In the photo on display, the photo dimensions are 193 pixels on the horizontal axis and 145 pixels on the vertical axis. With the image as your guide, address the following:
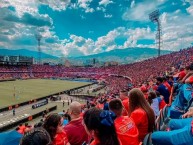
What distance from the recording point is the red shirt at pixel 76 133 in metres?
5.36

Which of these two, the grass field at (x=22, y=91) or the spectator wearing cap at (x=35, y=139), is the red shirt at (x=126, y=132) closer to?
the spectator wearing cap at (x=35, y=139)

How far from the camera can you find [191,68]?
795 centimetres

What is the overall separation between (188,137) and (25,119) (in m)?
27.1

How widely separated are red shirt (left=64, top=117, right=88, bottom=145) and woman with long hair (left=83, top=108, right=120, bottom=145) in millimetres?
2132

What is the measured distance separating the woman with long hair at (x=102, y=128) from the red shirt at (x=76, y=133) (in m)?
2.13

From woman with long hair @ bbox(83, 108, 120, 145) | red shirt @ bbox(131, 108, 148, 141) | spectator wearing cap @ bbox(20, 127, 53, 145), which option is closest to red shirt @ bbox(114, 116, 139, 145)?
red shirt @ bbox(131, 108, 148, 141)

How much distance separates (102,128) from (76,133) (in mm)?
2304

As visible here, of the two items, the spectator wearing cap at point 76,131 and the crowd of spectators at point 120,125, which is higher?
the crowd of spectators at point 120,125

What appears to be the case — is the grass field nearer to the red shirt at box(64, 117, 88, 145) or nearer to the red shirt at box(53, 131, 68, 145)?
the red shirt at box(64, 117, 88, 145)

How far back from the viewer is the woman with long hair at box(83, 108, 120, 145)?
319 cm

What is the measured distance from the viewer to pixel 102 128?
321 centimetres

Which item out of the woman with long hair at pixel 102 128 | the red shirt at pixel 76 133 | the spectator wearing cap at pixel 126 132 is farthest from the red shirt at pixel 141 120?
the woman with long hair at pixel 102 128

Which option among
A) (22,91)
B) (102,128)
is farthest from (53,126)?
(22,91)

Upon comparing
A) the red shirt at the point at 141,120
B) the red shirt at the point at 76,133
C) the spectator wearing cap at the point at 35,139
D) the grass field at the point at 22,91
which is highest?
the spectator wearing cap at the point at 35,139
